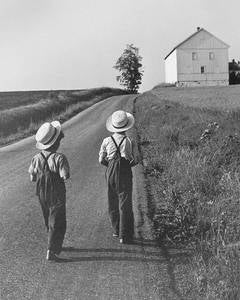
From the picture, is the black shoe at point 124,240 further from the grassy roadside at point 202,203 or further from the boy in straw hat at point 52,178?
the boy in straw hat at point 52,178

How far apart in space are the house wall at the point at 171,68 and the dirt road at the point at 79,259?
77450mm

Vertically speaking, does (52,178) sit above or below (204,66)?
below

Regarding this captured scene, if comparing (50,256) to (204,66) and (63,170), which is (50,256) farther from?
(204,66)

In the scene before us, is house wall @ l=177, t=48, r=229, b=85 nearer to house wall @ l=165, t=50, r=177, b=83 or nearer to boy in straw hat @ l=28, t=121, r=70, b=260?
house wall @ l=165, t=50, r=177, b=83

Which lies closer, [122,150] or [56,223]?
[56,223]

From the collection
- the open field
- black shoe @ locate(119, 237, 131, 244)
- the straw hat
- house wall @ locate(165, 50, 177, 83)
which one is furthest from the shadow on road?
house wall @ locate(165, 50, 177, 83)

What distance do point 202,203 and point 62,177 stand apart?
2.68 metres

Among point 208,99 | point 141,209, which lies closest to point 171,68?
point 208,99

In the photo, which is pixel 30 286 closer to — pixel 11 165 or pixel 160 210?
pixel 160 210

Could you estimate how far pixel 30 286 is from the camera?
18.6 feet

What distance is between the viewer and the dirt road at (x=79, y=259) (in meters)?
5.52

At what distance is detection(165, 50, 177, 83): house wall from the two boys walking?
8017 cm

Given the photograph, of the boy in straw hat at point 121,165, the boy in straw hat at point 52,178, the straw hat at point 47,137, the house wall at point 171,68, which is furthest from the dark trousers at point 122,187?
the house wall at point 171,68

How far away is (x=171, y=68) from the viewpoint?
93.0 metres
